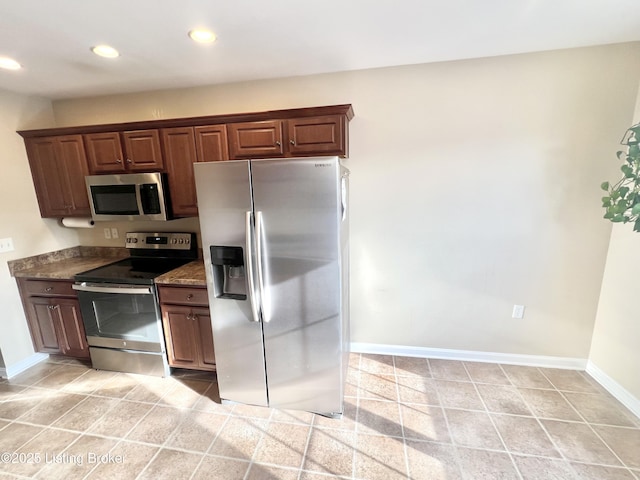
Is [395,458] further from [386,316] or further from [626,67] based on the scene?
[626,67]

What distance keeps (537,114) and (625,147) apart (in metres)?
0.68

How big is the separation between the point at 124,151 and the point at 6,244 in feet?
4.38

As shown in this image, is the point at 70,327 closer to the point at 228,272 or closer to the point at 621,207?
the point at 228,272

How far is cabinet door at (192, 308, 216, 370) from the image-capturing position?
7.47 ft

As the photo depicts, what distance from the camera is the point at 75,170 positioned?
2639mm

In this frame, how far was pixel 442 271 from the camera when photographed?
252 cm

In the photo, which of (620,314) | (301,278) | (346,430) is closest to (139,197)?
(301,278)

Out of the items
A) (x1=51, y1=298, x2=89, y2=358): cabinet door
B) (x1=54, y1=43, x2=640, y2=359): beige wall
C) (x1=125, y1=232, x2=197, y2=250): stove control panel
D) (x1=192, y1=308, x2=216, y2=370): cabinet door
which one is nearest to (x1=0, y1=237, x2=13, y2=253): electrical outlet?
(x1=51, y1=298, x2=89, y2=358): cabinet door

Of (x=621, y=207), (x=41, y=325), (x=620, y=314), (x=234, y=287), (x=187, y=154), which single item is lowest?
(x=41, y=325)

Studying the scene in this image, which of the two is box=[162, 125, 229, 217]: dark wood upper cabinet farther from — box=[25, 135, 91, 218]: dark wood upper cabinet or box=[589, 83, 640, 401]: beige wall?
box=[589, 83, 640, 401]: beige wall

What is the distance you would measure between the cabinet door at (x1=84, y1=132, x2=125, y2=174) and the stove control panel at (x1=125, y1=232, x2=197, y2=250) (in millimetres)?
672

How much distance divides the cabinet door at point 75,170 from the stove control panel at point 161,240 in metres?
0.44

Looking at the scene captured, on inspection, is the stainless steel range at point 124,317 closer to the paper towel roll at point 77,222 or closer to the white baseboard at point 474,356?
the paper towel roll at point 77,222

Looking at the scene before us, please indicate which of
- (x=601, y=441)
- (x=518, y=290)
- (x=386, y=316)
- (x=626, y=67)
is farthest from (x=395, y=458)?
(x=626, y=67)
